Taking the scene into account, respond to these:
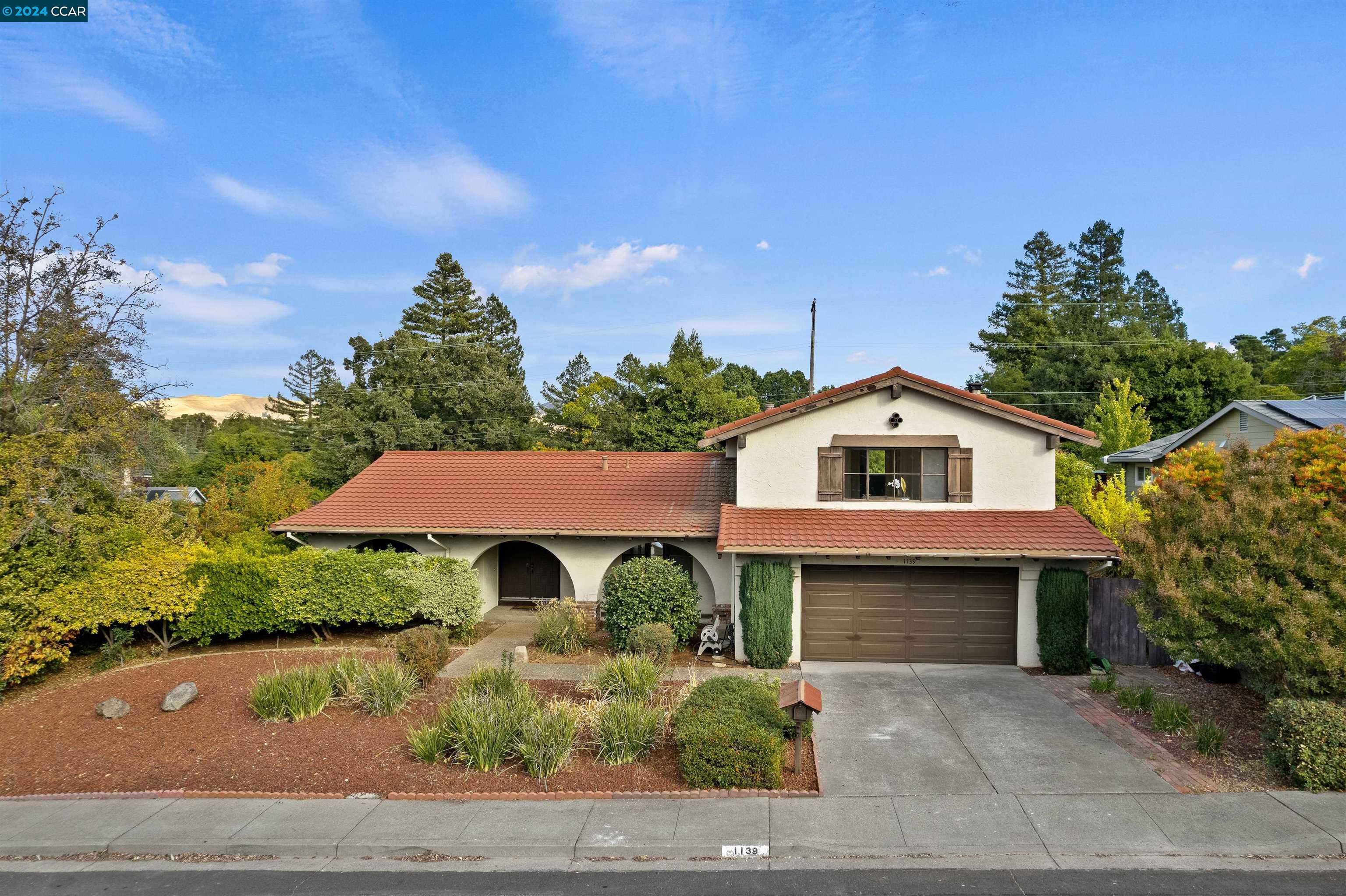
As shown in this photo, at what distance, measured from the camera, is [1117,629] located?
45.3 feet

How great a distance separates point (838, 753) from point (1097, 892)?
3.53m

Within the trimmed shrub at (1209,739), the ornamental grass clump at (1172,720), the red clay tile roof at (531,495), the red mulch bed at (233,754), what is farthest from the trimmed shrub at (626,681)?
the trimmed shrub at (1209,739)

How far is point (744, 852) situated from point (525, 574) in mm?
13509

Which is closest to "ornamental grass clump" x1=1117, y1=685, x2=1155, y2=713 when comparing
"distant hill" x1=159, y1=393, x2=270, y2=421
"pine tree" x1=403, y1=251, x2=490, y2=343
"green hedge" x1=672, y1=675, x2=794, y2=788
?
"green hedge" x1=672, y1=675, x2=794, y2=788

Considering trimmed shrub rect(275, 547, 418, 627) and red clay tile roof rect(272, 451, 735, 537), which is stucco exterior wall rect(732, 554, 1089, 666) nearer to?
red clay tile roof rect(272, 451, 735, 537)

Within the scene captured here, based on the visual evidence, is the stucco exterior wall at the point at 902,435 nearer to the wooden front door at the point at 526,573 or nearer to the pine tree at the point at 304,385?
the wooden front door at the point at 526,573

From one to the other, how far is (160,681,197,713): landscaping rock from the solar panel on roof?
2812cm

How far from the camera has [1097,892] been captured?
21.2 ft

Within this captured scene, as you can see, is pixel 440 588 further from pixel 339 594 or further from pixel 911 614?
pixel 911 614

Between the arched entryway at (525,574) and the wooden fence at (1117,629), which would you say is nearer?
the wooden fence at (1117,629)

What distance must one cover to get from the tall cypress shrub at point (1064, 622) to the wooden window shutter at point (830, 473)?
4268mm

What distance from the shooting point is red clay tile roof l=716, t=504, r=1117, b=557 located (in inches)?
528

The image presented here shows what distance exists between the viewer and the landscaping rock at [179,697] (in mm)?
11320

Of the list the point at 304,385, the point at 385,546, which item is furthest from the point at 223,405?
the point at 385,546
